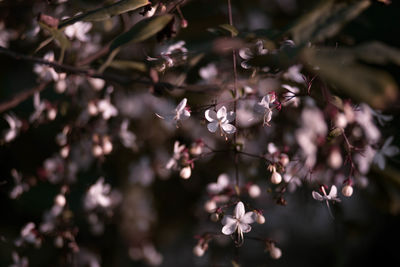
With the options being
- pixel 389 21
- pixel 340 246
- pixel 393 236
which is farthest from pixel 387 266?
pixel 389 21

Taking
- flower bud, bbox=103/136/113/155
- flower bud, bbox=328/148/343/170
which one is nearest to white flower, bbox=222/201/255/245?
flower bud, bbox=328/148/343/170

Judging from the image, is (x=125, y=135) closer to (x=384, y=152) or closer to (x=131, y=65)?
(x=131, y=65)

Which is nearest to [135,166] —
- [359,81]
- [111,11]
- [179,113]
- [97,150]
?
[97,150]

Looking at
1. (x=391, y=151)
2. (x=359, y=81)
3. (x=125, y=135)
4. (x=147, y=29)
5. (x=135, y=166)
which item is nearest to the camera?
(x=359, y=81)

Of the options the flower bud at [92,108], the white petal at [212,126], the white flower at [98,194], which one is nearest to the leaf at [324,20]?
the white petal at [212,126]

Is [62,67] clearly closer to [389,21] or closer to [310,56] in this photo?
[310,56]

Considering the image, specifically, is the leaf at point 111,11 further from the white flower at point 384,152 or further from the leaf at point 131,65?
the white flower at point 384,152
